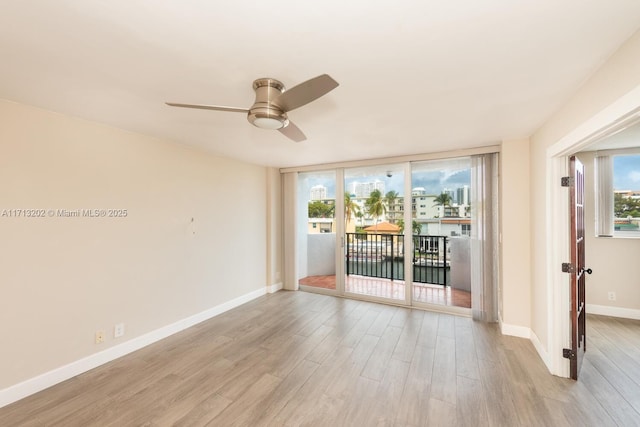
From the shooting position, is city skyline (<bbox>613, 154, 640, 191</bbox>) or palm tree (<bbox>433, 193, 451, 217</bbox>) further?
palm tree (<bbox>433, 193, 451, 217</bbox>)

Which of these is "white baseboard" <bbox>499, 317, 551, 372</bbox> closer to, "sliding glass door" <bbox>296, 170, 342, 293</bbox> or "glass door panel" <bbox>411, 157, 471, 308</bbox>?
"glass door panel" <bbox>411, 157, 471, 308</bbox>

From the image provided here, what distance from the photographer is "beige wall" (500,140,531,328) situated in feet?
9.61

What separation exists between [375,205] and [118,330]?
12.3 ft

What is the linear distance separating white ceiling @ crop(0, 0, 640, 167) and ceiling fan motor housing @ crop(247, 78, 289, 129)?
0.22 ft

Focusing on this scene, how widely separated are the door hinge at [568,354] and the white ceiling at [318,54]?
6.82ft

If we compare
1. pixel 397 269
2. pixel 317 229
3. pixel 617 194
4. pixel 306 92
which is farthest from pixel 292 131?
pixel 617 194

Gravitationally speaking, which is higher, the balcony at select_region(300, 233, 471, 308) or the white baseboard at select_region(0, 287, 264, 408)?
the balcony at select_region(300, 233, 471, 308)

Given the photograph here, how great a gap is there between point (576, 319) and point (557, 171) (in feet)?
4.27

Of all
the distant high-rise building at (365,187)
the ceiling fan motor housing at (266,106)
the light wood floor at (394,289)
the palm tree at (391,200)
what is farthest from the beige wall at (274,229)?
the ceiling fan motor housing at (266,106)

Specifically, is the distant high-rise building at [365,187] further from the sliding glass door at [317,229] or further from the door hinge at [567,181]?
the door hinge at [567,181]

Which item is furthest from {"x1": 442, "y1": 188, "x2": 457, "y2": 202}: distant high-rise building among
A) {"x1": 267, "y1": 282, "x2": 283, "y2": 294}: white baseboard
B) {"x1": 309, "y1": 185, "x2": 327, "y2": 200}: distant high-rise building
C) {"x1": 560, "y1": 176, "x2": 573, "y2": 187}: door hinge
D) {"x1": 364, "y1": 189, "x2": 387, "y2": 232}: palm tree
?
{"x1": 267, "y1": 282, "x2": 283, "y2": 294}: white baseboard

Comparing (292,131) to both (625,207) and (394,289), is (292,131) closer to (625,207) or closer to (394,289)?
(394,289)

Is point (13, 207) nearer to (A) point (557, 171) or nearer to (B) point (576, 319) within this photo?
(A) point (557, 171)

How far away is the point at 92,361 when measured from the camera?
7.86 ft
